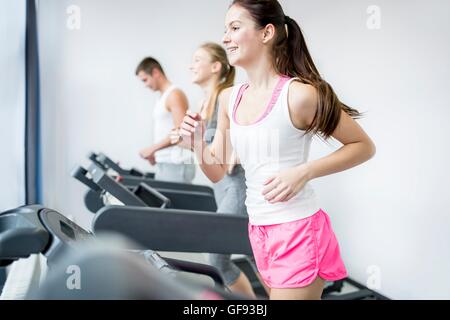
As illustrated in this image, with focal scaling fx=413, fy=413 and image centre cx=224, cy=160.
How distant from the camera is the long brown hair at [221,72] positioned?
113 cm

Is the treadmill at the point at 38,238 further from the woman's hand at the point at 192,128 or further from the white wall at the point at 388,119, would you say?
the white wall at the point at 388,119

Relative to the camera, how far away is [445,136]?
0.85 m

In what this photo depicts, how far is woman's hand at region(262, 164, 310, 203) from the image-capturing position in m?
0.67

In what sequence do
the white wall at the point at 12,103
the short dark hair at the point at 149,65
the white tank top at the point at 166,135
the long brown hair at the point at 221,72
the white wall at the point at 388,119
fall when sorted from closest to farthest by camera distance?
the white wall at the point at 388,119, the white wall at the point at 12,103, the long brown hair at the point at 221,72, the white tank top at the point at 166,135, the short dark hair at the point at 149,65

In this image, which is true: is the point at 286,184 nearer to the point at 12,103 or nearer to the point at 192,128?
the point at 192,128

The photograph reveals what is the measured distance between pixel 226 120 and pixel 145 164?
5.01 feet

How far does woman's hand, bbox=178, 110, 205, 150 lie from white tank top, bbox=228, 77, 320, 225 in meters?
0.06

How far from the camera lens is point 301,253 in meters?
0.74

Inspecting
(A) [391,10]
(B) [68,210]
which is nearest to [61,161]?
(B) [68,210]

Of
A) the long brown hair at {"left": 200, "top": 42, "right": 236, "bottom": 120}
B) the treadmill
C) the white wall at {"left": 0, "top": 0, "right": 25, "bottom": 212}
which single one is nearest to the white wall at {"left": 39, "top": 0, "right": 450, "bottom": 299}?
the long brown hair at {"left": 200, "top": 42, "right": 236, "bottom": 120}

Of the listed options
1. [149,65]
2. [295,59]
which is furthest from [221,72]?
[149,65]

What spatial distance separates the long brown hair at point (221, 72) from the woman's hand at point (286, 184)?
449 millimetres

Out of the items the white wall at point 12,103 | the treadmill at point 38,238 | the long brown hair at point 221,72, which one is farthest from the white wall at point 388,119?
the treadmill at point 38,238
